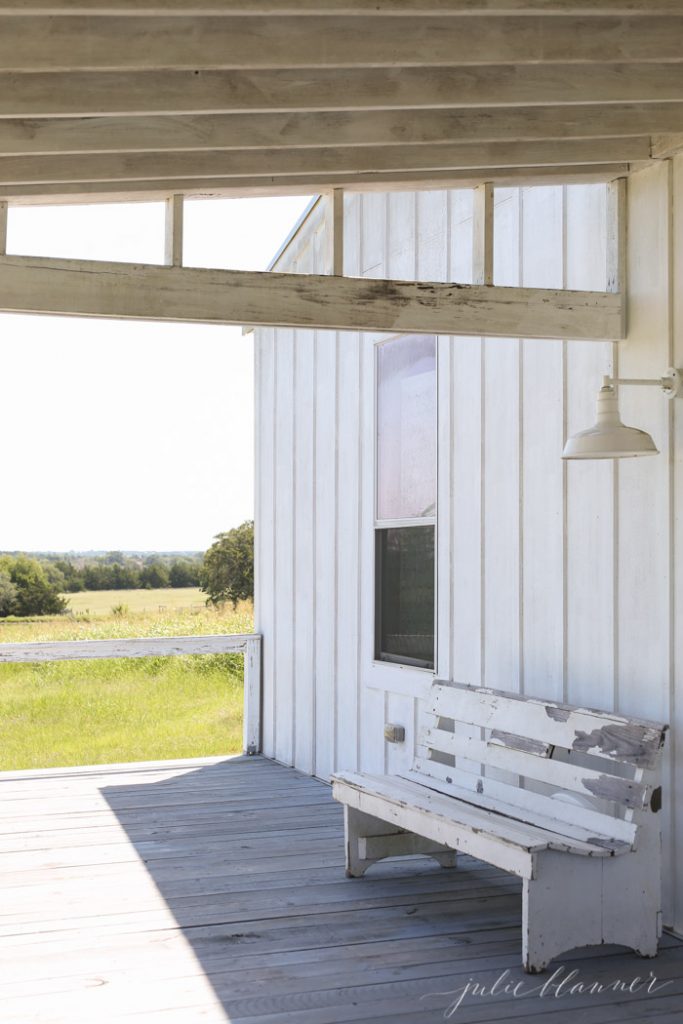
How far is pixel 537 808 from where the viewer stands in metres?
4.19

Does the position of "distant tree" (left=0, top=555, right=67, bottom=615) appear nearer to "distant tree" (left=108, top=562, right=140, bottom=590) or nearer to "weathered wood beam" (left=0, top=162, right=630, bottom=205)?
"distant tree" (left=108, top=562, right=140, bottom=590)

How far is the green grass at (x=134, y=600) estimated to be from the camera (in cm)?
1459

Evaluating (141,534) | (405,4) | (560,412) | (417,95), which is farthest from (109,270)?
(141,534)

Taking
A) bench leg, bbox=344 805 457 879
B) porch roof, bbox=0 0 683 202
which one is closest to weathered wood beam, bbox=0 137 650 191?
porch roof, bbox=0 0 683 202

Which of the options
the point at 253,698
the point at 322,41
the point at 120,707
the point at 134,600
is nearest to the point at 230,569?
the point at 134,600

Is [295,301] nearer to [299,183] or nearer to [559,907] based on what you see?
[299,183]

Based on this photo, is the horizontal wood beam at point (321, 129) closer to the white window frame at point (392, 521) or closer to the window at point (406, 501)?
the white window frame at point (392, 521)

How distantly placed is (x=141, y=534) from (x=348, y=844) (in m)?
12.5

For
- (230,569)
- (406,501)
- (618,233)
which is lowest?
(230,569)

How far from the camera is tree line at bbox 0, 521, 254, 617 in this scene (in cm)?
1459

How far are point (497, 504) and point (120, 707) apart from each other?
7601 millimetres

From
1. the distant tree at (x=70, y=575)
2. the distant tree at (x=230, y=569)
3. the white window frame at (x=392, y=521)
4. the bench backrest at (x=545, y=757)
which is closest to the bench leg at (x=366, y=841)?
the bench backrest at (x=545, y=757)

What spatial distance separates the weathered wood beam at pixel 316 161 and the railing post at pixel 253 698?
4.56m
